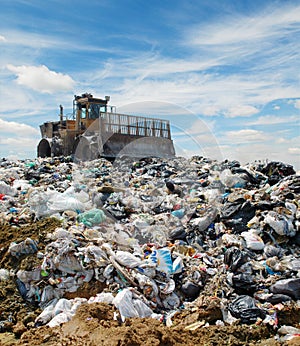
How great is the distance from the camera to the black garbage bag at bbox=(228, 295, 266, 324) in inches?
138

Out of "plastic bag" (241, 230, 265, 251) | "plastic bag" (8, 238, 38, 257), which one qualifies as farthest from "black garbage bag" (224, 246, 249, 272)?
"plastic bag" (8, 238, 38, 257)

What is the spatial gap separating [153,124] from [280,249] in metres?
8.40

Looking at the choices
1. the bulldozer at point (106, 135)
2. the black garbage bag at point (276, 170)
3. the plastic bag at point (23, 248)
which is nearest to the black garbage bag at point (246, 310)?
the plastic bag at point (23, 248)

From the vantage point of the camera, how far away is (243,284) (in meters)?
4.00

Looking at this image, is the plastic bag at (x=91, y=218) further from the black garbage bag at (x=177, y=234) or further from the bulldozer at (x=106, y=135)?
the bulldozer at (x=106, y=135)

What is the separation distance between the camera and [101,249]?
14.1 ft

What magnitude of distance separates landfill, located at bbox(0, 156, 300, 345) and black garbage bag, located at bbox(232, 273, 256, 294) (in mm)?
11

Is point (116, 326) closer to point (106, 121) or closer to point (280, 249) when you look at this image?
point (280, 249)

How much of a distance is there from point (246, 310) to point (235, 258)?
2.65 ft

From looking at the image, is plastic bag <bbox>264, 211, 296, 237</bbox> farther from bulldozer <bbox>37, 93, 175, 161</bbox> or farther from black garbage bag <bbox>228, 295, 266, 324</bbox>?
bulldozer <bbox>37, 93, 175, 161</bbox>

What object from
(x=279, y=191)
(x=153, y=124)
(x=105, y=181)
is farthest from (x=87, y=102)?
(x=279, y=191)

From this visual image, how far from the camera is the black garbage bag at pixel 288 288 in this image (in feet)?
12.6

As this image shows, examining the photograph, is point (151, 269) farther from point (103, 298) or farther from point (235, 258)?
point (235, 258)

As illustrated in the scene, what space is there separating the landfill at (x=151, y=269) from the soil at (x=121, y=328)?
0.01 m
